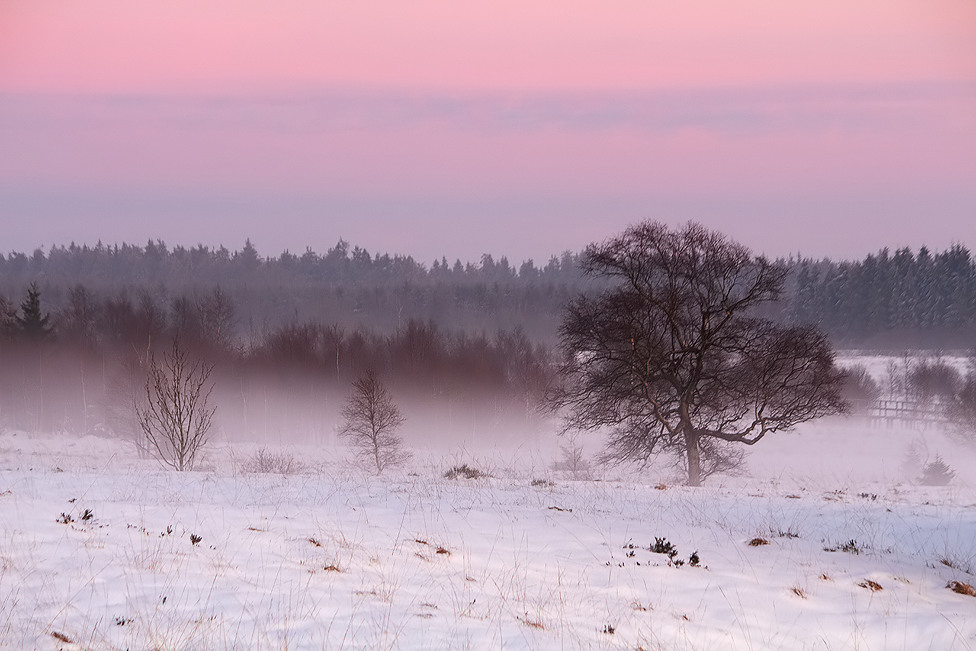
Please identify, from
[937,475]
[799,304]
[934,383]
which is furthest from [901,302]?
[937,475]

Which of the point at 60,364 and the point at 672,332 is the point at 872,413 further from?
the point at 60,364

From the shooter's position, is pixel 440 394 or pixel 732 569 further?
pixel 440 394

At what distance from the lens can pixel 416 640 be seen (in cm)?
550

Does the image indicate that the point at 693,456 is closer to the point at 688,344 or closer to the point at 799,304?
the point at 688,344

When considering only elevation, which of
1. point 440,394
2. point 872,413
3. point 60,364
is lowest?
point 872,413

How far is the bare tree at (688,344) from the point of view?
2300cm

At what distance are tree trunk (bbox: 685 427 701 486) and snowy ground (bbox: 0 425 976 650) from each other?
1054cm

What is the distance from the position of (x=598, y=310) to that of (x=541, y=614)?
18.4 metres

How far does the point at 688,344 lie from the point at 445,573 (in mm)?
17627

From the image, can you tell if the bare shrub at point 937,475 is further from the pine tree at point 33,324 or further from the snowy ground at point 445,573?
the pine tree at point 33,324

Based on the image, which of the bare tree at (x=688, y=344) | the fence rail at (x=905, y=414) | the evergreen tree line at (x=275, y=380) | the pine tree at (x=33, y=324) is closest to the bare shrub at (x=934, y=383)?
the fence rail at (x=905, y=414)

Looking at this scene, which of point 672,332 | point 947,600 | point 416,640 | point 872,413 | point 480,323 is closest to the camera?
point 416,640

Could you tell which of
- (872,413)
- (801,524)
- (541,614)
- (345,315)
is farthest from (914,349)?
(541,614)

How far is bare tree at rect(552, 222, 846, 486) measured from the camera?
906 inches
